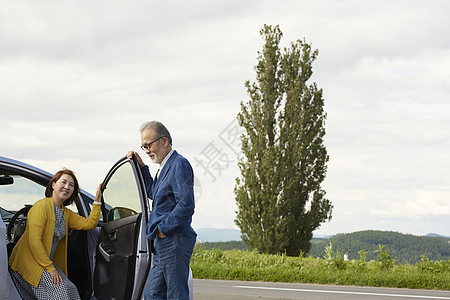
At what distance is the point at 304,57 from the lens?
24.7 m

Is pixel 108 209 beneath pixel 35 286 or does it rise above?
above

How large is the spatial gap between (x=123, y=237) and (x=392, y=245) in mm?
17084

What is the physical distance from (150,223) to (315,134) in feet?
66.7

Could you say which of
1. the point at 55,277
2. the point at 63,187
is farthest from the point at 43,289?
the point at 63,187

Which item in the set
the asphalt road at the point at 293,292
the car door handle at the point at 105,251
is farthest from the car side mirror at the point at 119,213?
the asphalt road at the point at 293,292

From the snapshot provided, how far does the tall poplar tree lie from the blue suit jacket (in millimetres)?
18585

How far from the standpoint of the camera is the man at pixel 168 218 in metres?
4.14

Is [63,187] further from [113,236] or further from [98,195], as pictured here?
[113,236]

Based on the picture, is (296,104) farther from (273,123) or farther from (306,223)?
(306,223)

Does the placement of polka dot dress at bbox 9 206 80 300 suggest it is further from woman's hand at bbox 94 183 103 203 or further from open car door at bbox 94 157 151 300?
woman's hand at bbox 94 183 103 203

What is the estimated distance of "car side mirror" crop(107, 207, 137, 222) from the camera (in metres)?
4.71

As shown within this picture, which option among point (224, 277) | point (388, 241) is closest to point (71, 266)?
point (224, 277)

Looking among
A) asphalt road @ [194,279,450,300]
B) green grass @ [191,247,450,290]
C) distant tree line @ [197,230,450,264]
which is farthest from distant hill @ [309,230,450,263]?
asphalt road @ [194,279,450,300]

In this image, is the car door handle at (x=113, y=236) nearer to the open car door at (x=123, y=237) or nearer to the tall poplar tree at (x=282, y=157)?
the open car door at (x=123, y=237)
